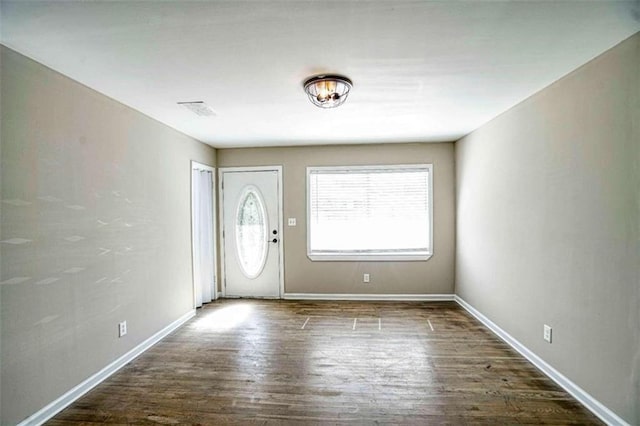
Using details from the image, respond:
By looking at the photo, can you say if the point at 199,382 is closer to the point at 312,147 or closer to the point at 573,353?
the point at 573,353

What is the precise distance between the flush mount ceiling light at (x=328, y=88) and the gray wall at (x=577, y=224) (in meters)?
1.70

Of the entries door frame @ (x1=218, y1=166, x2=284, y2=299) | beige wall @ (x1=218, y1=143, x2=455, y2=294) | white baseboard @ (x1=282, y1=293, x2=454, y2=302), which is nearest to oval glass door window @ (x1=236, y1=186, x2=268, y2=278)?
door frame @ (x1=218, y1=166, x2=284, y2=299)

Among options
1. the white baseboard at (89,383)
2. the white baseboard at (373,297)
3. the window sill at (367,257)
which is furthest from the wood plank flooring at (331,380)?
the window sill at (367,257)

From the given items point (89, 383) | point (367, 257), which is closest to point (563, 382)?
point (367, 257)

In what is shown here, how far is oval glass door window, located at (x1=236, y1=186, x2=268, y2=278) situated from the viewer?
521 centimetres

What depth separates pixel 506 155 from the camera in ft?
11.3

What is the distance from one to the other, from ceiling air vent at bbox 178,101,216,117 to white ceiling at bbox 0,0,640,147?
0.09m

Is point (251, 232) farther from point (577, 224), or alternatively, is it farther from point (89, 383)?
point (577, 224)

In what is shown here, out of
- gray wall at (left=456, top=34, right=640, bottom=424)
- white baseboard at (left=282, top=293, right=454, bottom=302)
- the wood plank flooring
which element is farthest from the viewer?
white baseboard at (left=282, top=293, right=454, bottom=302)

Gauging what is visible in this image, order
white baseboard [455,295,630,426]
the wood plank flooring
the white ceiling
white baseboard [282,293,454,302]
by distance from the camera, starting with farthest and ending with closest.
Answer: white baseboard [282,293,454,302] < the wood plank flooring < white baseboard [455,295,630,426] < the white ceiling

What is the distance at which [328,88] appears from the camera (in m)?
2.54

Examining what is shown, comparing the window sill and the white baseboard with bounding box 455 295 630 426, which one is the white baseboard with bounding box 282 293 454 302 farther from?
the white baseboard with bounding box 455 295 630 426

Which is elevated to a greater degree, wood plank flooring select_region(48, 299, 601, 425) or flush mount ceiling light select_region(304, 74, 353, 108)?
flush mount ceiling light select_region(304, 74, 353, 108)

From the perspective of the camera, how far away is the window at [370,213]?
5.02 metres
